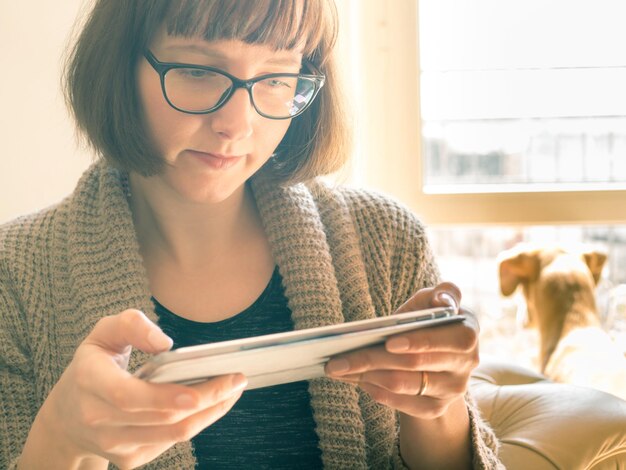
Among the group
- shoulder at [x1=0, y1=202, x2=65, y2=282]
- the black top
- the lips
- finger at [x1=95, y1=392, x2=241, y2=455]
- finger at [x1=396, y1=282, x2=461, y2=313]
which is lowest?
the black top

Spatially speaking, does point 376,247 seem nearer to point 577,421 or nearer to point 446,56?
point 577,421

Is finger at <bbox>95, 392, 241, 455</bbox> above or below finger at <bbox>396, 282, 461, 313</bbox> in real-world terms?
below

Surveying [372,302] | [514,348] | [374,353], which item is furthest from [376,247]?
[514,348]

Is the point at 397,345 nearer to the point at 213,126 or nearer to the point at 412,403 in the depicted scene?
the point at 412,403

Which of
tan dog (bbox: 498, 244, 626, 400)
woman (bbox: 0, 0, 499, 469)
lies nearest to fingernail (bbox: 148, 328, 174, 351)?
woman (bbox: 0, 0, 499, 469)

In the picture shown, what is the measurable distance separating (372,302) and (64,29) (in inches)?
39.4

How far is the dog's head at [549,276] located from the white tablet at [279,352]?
1016 millimetres

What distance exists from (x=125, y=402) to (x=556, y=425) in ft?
3.19

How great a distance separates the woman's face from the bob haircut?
16mm

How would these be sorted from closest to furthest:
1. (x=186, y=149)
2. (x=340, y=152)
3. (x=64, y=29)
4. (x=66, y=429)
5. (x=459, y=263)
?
(x=66, y=429) → (x=186, y=149) → (x=340, y=152) → (x=64, y=29) → (x=459, y=263)

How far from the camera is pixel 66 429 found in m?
0.75

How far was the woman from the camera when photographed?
3.10 feet

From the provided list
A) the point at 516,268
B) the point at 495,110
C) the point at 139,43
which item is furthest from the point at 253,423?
the point at 495,110

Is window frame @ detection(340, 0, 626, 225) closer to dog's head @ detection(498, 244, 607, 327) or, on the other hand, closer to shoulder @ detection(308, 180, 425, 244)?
dog's head @ detection(498, 244, 607, 327)
